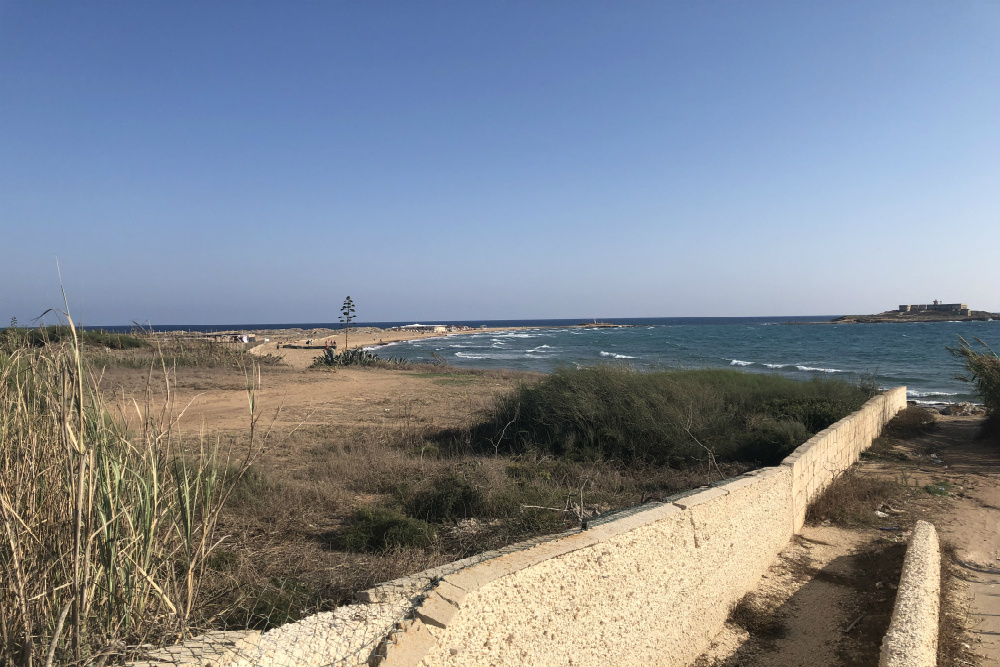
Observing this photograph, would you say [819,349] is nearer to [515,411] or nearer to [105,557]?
[515,411]

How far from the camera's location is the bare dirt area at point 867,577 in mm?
4340

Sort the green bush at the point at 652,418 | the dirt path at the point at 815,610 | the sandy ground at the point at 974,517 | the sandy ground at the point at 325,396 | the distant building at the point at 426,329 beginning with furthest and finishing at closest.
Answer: the distant building at the point at 426,329 < the sandy ground at the point at 325,396 < the green bush at the point at 652,418 < the sandy ground at the point at 974,517 < the dirt path at the point at 815,610

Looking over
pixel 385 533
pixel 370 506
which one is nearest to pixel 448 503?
pixel 370 506

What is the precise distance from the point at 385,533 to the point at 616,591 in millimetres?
1955

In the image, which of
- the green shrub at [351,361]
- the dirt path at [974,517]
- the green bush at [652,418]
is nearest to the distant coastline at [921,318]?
the green shrub at [351,361]

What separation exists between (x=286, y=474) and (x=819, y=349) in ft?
167

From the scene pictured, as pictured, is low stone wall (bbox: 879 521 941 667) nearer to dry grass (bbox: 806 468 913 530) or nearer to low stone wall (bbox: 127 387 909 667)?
low stone wall (bbox: 127 387 909 667)

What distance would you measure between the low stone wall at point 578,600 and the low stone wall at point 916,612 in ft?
3.86

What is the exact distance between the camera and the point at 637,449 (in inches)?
325

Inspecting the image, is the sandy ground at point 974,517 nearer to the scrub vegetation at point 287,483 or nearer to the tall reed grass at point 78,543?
the scrub vegetation at point 287,483

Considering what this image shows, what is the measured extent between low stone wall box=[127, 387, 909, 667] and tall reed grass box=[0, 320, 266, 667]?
417 millimetres

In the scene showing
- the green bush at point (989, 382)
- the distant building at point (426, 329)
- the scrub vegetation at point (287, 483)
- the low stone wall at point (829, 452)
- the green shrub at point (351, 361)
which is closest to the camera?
the scrub vegetation at point (287, 483)

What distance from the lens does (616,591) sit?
12.0 ft

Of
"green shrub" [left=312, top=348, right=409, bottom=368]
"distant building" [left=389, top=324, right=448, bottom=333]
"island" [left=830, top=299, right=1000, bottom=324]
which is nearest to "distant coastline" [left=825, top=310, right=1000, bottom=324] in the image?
"island" [left=830, top=299, right=1000, bottom=324]
